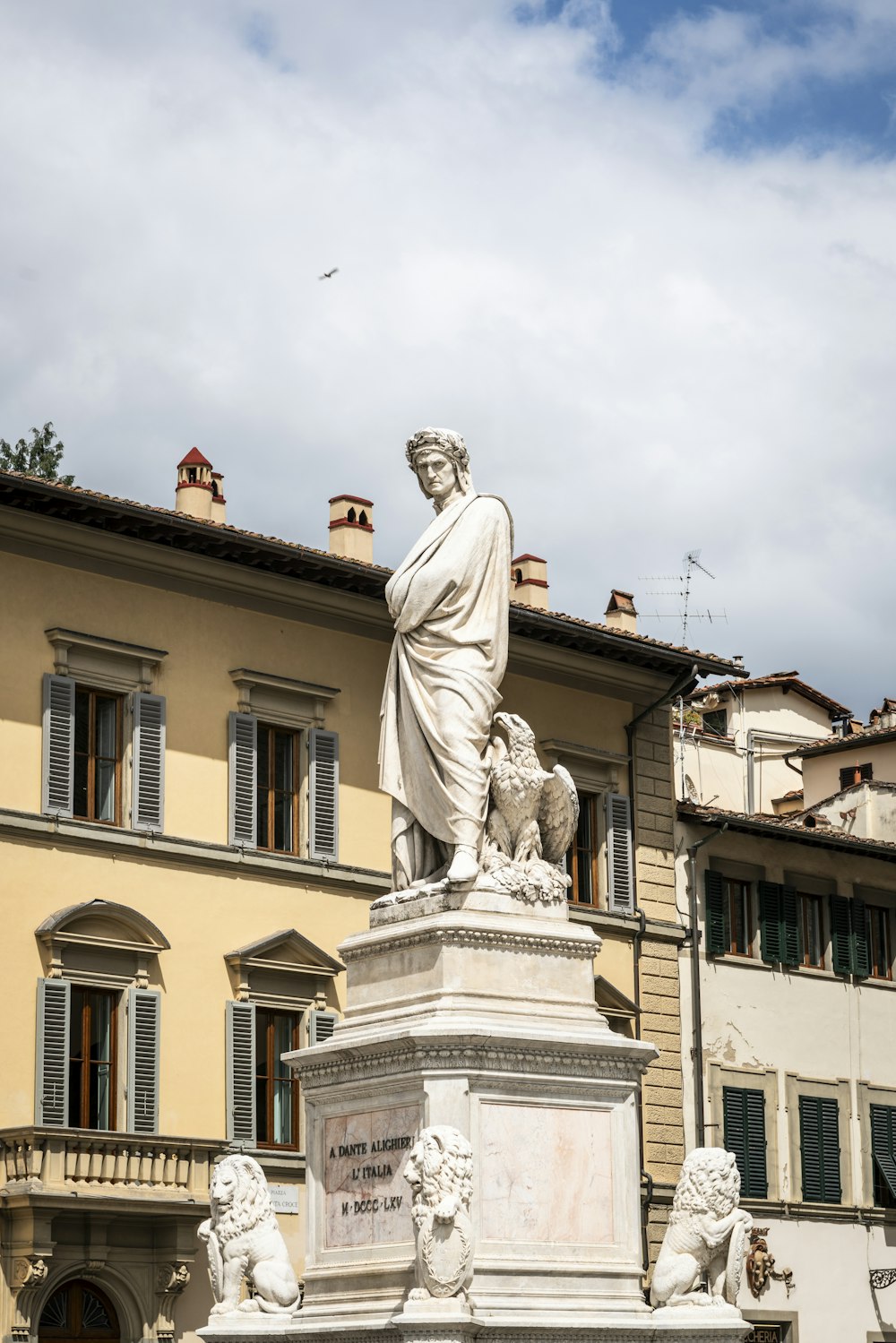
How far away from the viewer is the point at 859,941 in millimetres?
40094

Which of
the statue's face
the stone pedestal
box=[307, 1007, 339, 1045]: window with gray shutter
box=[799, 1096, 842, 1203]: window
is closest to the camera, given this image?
the stone pedestal

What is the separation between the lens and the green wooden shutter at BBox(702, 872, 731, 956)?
3738 cm

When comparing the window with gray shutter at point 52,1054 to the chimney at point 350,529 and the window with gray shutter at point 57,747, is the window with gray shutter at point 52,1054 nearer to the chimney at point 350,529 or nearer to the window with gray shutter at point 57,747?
the window with gray shutter at point 57,747

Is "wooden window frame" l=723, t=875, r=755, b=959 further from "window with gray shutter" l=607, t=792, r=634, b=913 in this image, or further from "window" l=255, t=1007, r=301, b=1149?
"window" l=255, t=1007, r=301, b=1149

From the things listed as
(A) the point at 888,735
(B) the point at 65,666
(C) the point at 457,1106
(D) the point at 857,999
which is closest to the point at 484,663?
(C) the point at 457,1106

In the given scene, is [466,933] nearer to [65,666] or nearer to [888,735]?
[65,666]

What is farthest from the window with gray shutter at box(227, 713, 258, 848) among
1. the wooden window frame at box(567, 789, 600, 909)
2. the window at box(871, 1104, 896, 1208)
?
the window at box(871, 1104, 896, 1208)

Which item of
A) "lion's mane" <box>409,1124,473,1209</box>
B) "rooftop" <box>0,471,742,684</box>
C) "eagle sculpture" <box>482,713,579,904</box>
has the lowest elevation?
"lion's mane" <box>409,1124,473,1209</box>

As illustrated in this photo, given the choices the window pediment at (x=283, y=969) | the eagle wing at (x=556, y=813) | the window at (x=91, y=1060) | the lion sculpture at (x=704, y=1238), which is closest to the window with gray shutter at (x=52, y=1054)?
the window at (x=91, y=1060)

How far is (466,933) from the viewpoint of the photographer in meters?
12.4

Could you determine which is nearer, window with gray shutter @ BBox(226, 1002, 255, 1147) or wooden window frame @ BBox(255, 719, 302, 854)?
window with gray shutter @ BBox(226, 1002, 255, 1147)

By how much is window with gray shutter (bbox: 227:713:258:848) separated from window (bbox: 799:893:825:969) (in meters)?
11.3

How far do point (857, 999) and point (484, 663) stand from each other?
91.6 ft

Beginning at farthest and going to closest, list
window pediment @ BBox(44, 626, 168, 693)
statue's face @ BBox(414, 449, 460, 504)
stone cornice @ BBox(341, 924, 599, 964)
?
1. window pediment @ BBox(44, 626, 168, 693)
2. statue's face @ BBox(414, 449, 460, 504)
3. stone cornice @ BBox(341, 924, 599, 964)
